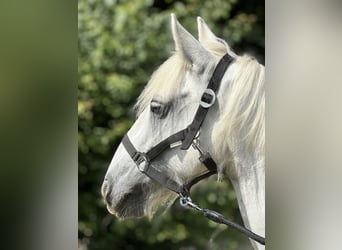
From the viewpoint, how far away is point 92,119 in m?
3.37

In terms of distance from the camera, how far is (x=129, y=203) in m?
3.31

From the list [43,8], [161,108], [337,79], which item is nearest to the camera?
[337,79]

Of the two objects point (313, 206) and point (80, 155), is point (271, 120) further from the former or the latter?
point (80, 155)

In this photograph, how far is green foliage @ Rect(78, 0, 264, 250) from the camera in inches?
123

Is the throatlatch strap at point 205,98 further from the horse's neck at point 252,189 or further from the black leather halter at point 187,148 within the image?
the horse's neck at point 252,189

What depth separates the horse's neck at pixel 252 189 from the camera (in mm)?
3076

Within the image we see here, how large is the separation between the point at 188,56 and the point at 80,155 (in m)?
0.91

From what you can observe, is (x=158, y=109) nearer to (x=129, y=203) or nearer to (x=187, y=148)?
(x=187, y=148)

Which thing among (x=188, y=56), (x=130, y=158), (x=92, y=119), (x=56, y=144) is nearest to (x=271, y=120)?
(x=188, y=56)

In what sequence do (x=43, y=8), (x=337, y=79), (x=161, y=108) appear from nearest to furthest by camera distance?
1. (x=337, y=79)
2. (x=161, y=108)
3. (x=43, y=8)

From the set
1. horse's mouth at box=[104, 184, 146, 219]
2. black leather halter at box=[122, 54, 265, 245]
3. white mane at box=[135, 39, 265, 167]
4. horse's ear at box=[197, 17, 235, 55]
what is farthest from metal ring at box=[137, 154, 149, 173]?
horse's ear at box=[197, 17, 235, 55]

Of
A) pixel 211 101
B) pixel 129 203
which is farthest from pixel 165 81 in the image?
pixel 129 203

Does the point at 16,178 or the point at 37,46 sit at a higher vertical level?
the point at 37,46

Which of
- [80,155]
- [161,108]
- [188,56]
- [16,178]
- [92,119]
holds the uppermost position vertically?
[188,56]
